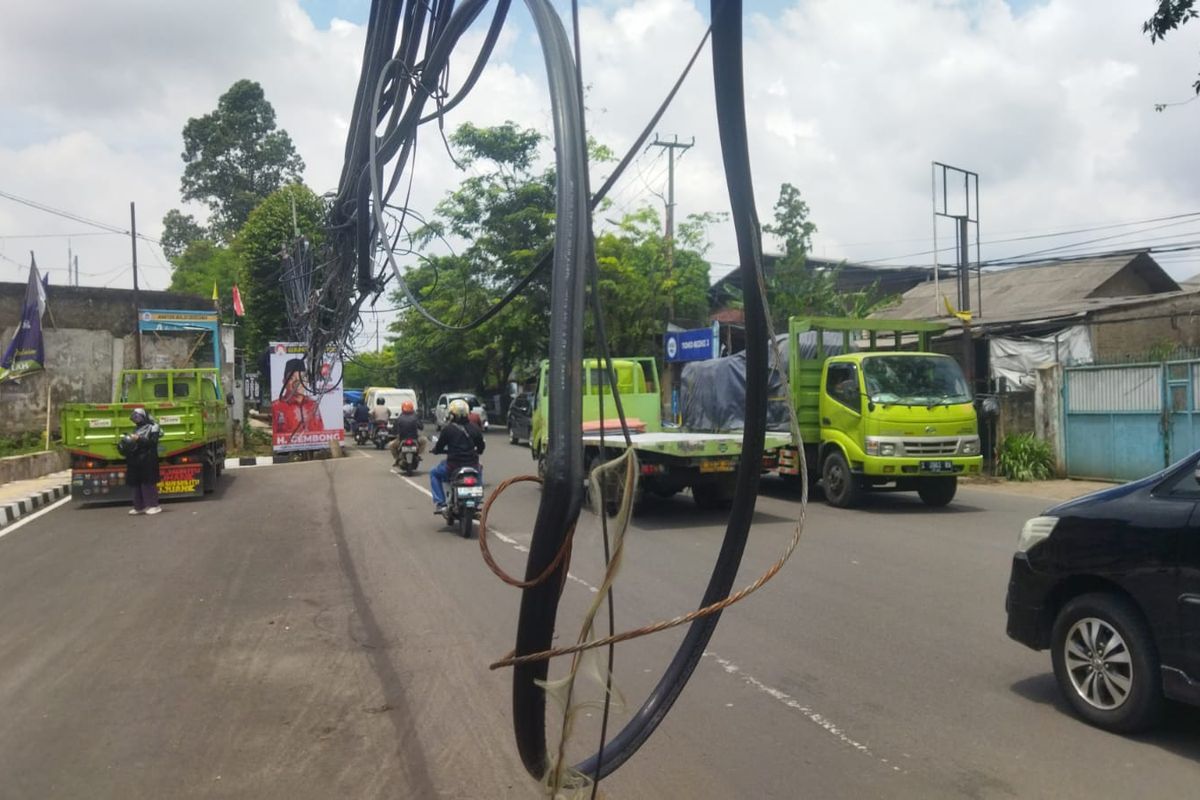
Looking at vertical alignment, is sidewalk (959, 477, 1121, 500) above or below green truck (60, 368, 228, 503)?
below

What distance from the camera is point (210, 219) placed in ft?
183

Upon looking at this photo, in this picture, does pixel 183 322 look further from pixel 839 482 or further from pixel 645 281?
pixel 839 482

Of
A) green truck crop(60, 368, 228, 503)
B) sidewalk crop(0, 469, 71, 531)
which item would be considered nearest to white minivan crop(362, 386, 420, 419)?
sidewalk crop(0, 469, 71, 531)

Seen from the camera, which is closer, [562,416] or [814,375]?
[562,416]

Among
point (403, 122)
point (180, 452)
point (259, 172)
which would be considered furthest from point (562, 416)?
point (259, 172)

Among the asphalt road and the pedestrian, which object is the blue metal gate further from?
the pedestrian

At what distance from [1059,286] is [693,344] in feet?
36.7

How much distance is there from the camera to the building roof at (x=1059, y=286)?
27.3 meters

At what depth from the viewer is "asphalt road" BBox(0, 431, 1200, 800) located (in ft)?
13.5

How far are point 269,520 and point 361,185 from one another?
653cm

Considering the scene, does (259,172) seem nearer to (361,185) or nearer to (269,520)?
(269,520)

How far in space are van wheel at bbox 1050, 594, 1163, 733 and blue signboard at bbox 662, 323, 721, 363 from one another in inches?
821

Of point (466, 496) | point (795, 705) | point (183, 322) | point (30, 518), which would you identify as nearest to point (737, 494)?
point (795, 705)

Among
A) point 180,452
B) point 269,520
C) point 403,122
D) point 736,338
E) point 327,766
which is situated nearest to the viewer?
point 327,766
